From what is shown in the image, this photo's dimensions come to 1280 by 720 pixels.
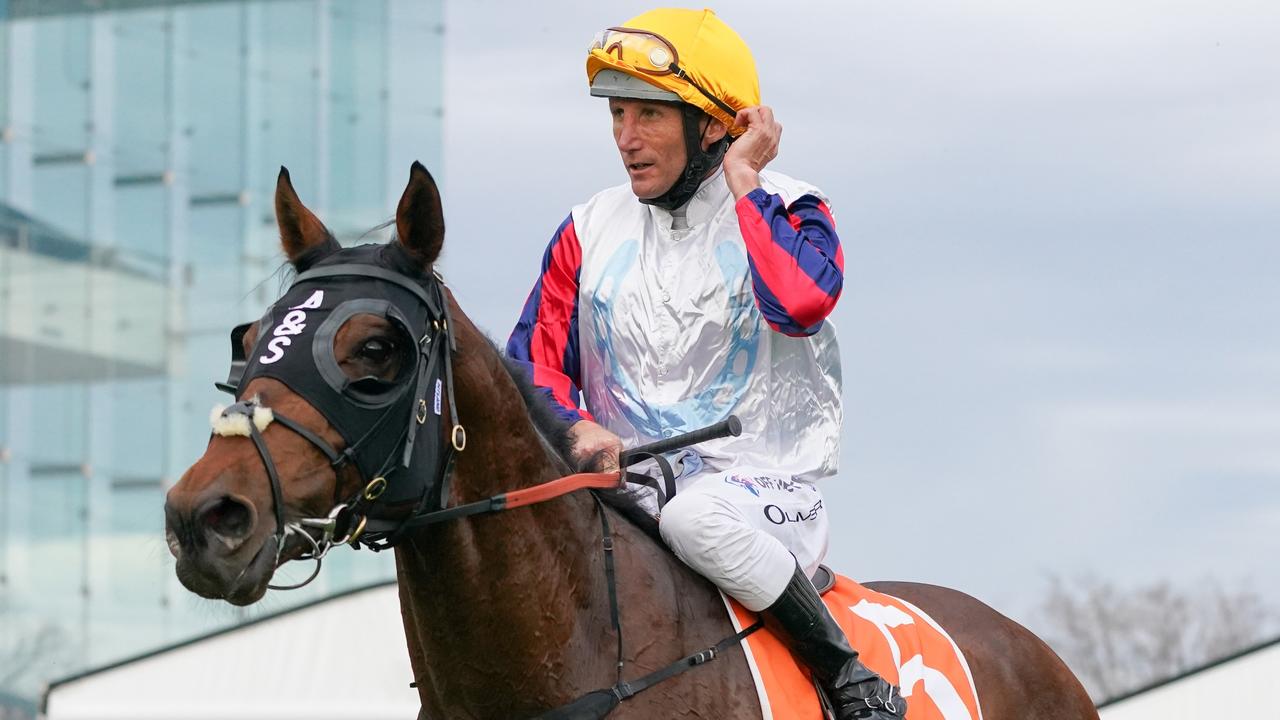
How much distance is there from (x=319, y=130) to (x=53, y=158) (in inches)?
109

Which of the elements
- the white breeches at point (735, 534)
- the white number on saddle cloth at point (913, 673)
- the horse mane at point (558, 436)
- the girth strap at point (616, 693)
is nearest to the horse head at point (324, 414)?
the horse mane at point (558, 436)

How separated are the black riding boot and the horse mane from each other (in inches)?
12.9

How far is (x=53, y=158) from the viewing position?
16.9m

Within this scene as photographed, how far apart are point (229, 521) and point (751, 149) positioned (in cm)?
186

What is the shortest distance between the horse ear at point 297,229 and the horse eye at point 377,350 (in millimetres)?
324

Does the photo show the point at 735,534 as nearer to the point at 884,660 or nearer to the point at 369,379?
the point at 884,660

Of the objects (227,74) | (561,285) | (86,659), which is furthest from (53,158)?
(561,285)

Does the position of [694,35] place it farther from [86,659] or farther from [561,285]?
[86,659]

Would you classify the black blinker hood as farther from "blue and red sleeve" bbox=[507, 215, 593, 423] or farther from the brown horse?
"blue and red sleeve" bbox=[507, 215, 593, 423]

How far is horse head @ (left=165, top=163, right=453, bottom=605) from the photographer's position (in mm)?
2816

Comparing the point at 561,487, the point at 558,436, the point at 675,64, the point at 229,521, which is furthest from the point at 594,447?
the point at 229,521

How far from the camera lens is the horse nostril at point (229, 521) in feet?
9.17

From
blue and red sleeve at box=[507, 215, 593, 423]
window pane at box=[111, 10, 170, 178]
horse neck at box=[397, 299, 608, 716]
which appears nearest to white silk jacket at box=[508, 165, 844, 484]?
blue and red sleeve at box=[507, 215, 593, 423]

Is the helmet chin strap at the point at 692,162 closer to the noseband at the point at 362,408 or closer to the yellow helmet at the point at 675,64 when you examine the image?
the yellow helmet at the point at 675,64
